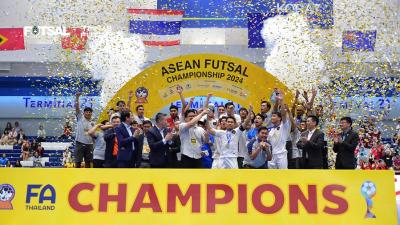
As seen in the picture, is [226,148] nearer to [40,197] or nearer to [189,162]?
[189,162]

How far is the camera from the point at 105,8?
18.2 meters

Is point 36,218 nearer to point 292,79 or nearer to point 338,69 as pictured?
point 292,79

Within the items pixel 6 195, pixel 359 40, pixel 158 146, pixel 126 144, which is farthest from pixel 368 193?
pixel 359 40

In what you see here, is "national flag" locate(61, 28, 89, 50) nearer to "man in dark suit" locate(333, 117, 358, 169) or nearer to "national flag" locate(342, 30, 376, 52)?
"national flag" locate(342, 30, 376, 52)

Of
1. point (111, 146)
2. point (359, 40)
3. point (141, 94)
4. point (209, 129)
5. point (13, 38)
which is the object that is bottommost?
point (111, 146)

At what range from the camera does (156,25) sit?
16.4 metres

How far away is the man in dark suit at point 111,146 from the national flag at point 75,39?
9601mm

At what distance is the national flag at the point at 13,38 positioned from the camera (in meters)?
20.1

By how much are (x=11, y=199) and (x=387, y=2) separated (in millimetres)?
14675

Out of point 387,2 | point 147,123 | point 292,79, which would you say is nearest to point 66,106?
point 292,79

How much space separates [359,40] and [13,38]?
42.8 ft

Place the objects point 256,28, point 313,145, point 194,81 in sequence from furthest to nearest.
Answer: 1. point 256,28
2. point 194,81
3. point 313,145

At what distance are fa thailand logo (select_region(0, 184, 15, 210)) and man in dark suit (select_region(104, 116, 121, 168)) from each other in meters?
2.21

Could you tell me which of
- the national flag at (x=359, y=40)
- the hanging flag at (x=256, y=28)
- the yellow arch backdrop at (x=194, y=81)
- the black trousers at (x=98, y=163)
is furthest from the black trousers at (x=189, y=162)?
the hanging flag at (x=256, y=28)
